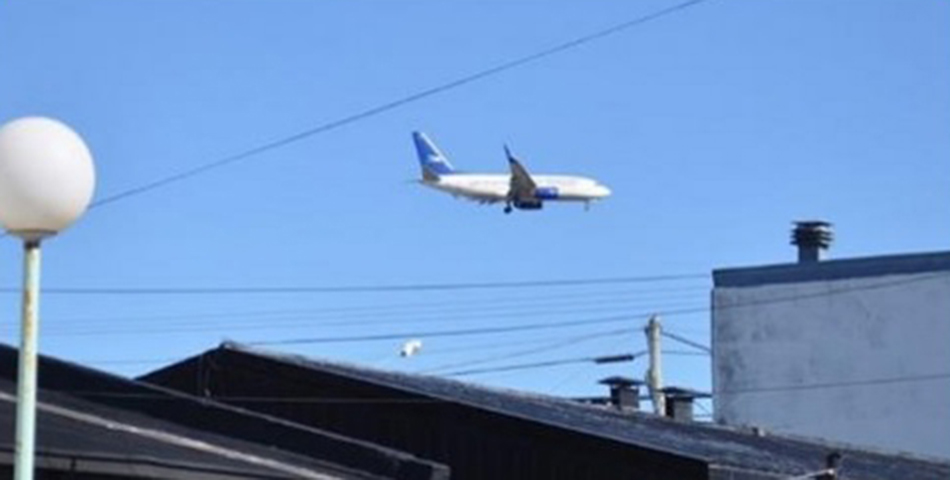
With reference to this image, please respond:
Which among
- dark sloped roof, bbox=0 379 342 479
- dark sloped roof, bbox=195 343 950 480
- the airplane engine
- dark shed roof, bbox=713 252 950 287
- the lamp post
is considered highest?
the airplane engine

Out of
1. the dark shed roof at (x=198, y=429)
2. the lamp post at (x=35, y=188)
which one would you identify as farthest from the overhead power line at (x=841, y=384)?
the lamp post at (x=35, y=188)

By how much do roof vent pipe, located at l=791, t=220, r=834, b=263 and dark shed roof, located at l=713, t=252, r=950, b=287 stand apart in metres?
2.34

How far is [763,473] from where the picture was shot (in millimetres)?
16531

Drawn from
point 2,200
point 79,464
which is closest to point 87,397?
point 79,464

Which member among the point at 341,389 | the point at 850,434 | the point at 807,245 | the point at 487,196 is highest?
the point at 487,196

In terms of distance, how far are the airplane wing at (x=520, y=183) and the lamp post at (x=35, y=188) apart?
4456 cm

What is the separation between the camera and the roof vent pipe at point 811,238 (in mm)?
47500

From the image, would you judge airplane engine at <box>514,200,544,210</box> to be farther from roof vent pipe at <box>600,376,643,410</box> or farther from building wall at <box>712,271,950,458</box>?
roof vent pipe at <box>600,376,643,410</box>

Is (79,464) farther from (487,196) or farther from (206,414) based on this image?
(487,196)

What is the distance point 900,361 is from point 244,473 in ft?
106

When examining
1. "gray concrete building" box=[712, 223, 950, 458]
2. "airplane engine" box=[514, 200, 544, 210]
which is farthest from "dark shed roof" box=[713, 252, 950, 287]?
"airplane engine" box=[514, 200, 544, 210]

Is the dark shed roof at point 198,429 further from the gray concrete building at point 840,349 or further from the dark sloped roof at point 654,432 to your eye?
the gray concrete building at point 840,349

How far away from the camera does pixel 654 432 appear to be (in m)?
20.5

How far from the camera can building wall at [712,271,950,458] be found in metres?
42.9
